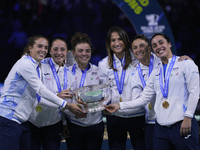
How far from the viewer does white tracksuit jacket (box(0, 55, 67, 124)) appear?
7.49ft

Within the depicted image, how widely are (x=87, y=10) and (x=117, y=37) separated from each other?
408 centimetres

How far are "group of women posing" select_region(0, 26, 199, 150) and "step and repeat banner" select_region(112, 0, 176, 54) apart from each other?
10.5 feet

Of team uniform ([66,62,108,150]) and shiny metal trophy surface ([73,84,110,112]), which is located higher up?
shiny metal trophy surface ([73,84,110,112])

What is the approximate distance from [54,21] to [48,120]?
454 centimetres

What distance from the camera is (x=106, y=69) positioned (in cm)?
295

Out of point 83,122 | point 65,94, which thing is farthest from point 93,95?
point 83,122

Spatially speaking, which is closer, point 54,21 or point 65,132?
point 65,132

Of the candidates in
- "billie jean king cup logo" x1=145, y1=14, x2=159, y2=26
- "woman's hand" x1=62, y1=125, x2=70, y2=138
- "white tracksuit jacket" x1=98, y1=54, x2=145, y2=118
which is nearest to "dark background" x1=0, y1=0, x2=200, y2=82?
"billie jean king cup logo" x1=145, y1=14, x2=159, y2=26

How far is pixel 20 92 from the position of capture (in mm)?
2336

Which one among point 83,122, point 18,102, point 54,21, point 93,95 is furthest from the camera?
point 54,21

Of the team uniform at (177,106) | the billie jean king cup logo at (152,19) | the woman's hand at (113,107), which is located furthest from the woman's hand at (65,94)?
the billie jean king cup logo at (152,19)

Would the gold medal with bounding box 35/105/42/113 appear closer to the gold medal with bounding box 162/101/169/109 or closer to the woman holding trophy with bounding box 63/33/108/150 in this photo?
the woman holding trophy with bounding box 63/33/108/150

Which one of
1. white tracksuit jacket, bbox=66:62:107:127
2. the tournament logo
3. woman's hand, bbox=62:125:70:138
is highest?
the tournament logo

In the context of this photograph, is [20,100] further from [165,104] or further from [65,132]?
[165,104]
